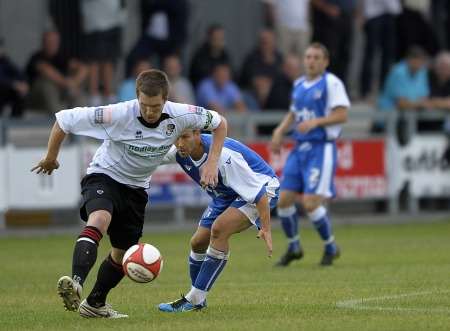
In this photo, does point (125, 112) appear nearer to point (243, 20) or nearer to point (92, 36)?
point (92, 36)

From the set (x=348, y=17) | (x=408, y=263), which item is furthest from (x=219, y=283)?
(x=348, y=17)

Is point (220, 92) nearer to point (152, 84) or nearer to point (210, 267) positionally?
point (210, 267)

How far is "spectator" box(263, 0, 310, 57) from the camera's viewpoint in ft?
71.8

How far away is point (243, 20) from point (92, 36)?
4717mm

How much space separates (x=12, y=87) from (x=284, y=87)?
470cm

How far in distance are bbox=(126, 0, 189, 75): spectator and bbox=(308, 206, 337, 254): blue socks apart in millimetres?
7122

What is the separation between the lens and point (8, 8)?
2211 cm

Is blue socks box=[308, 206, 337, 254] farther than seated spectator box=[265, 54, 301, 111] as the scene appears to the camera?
No

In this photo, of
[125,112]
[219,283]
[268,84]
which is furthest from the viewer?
[268,84]

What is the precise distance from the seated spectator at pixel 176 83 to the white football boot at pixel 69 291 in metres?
11.4

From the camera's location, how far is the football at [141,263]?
8.96 meters

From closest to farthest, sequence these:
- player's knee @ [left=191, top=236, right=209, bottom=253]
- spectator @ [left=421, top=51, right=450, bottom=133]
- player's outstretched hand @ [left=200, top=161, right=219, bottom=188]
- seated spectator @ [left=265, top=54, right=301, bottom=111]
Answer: player's outstretched hand @ [left=200, top=161, right=219, bottom=188], player's knee @ [left=191, top=236, right=209, bottom=253], seated spectator @ [left=265, top=54, right=301, bottom=111], spectator @ [left=421, top=51, right=450, bottom=133]

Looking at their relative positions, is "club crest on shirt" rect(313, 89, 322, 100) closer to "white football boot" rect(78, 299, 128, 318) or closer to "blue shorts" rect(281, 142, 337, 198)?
"blue shorts" rect(281, 142, 337, 198)

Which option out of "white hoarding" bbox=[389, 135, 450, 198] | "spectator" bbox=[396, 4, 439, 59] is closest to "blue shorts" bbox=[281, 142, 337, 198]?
"white hoarding" bbox=[389, 135, 450, 198]
